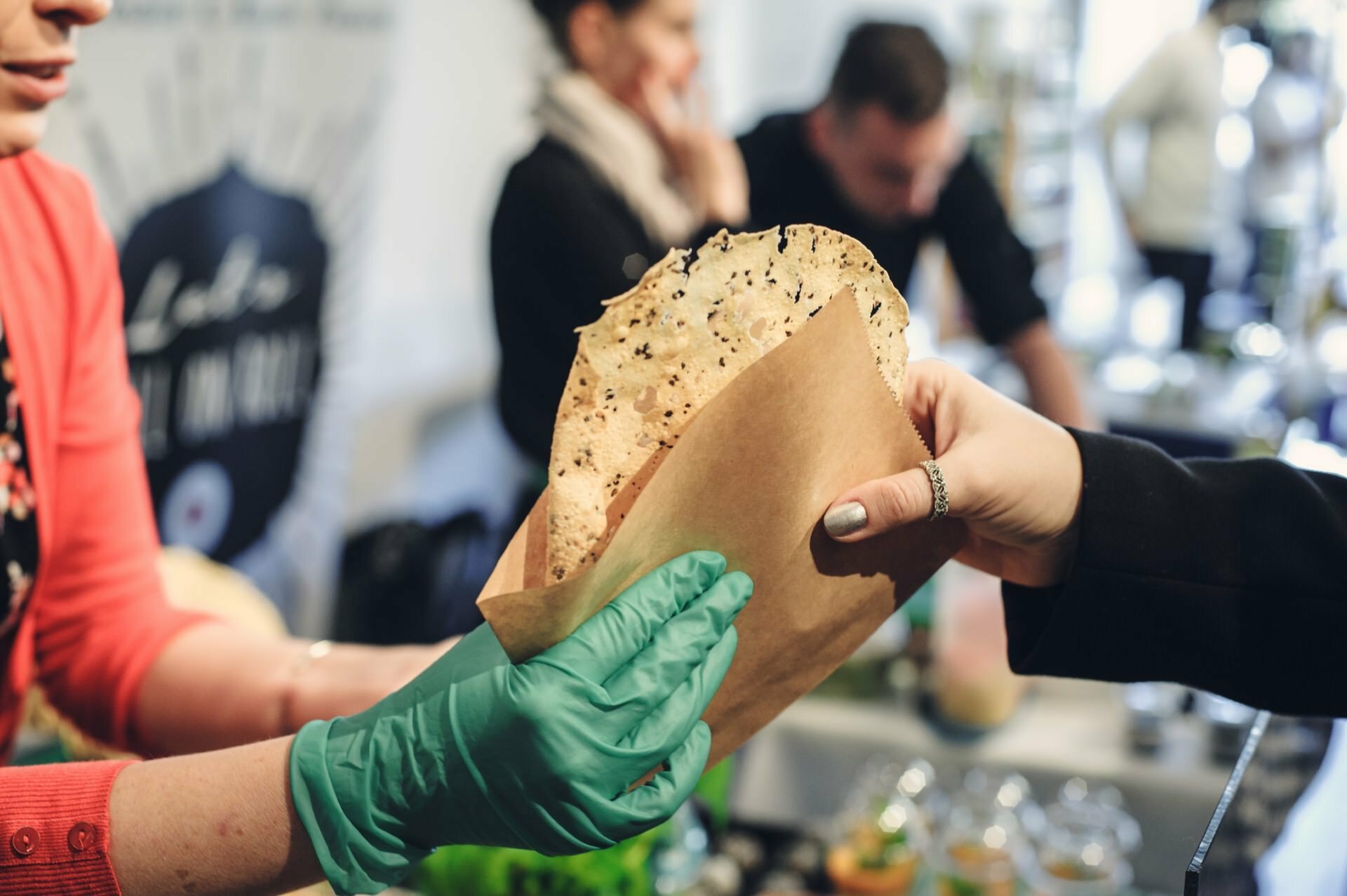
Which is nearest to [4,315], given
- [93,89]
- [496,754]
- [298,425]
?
[496,754]

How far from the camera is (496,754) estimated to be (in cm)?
67

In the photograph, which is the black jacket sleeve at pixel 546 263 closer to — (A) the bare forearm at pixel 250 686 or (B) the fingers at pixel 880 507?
(A) the bare forearm at pixel 250 686

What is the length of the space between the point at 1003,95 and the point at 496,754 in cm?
565

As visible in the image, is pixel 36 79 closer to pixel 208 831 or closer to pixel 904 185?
pixel 208 831

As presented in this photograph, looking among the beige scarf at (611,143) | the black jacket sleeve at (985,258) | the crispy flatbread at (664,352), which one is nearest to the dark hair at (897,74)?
the black jacket sleeve at (985,258)

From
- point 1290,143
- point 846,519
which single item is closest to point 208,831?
point 846,519

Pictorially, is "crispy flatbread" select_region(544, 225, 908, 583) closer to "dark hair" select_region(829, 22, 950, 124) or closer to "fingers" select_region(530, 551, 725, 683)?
"fingers" select_region(530, 551, 725, 683)

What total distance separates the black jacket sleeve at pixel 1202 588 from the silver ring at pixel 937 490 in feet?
0.44

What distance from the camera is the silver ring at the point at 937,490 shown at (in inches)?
29.3

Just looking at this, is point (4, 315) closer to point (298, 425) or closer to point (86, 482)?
point (86, 482)

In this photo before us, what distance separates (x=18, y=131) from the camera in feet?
2.59

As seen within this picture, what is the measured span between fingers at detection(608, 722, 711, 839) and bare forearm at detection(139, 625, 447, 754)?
12.0 inches

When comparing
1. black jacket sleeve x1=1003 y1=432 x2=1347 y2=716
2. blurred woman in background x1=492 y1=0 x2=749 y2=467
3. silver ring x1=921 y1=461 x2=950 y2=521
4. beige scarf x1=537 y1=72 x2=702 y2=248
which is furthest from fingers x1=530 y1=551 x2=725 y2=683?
beige scarf x1=537 y1=72 x2=702 y2=248

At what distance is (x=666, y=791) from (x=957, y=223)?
1985 mm
